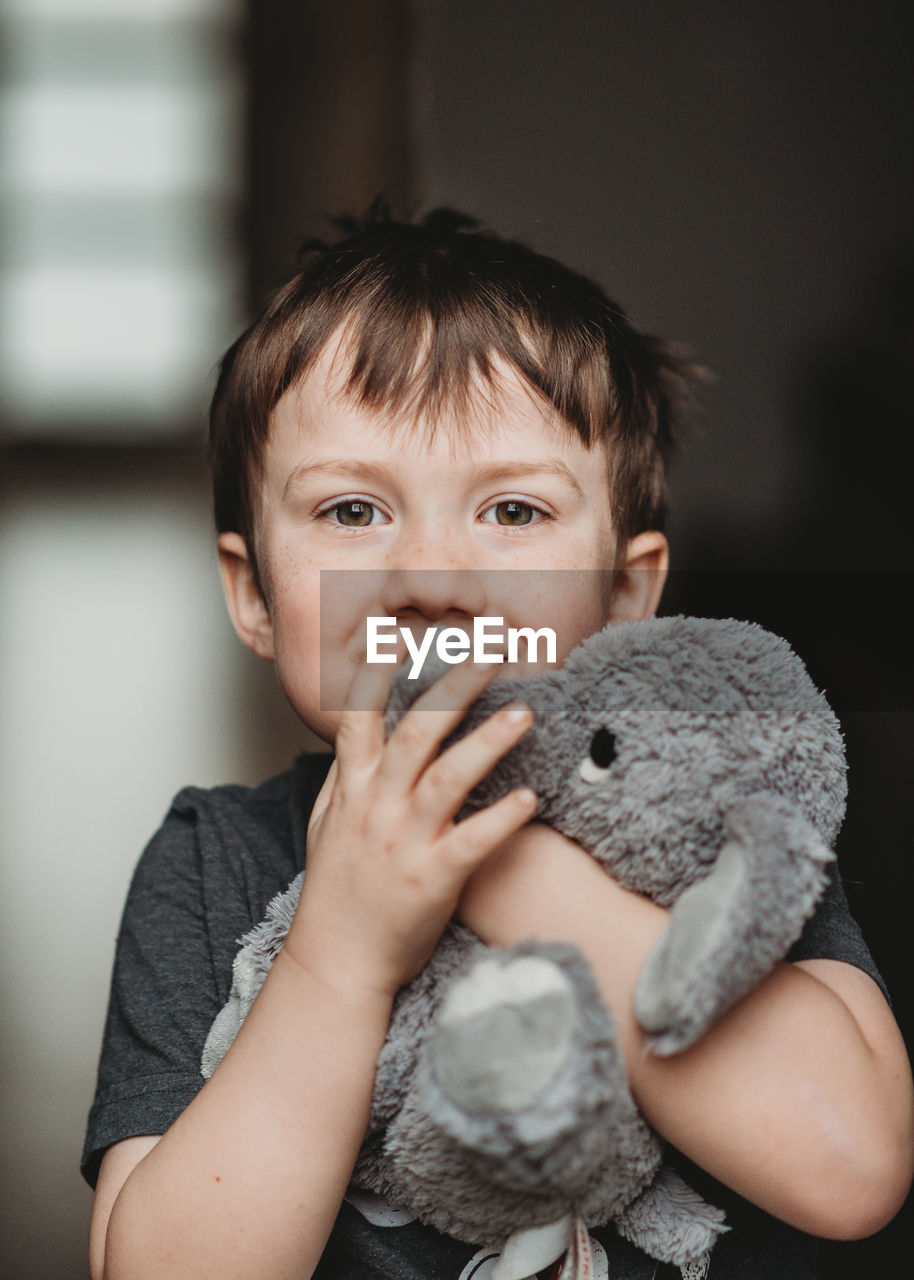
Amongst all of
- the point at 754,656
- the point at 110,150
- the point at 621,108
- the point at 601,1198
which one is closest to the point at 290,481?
the point at 754,656

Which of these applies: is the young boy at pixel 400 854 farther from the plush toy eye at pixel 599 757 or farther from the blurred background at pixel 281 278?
the blurred background at pixel 281 278

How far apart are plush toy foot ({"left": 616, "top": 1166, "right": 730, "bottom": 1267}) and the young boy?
0.12 feet

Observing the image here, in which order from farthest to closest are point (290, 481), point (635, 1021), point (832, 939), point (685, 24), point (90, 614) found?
point (90, 614) < point (685, 24) < point (290, 481) < point (832, 939) < point (635, 1021)

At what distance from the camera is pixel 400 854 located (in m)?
0.54

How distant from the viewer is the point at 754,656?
0.54 m

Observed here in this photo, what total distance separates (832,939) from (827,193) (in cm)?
94

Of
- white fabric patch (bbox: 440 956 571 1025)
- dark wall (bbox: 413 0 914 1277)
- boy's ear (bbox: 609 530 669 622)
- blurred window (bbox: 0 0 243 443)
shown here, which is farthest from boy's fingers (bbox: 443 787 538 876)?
blurred window (bbox: 0 0 243 443)

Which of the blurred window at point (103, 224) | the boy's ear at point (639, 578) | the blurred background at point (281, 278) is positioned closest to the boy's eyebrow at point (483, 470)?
the boy's ear at point (639, 578)

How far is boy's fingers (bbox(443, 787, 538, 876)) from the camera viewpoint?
1.68 ft

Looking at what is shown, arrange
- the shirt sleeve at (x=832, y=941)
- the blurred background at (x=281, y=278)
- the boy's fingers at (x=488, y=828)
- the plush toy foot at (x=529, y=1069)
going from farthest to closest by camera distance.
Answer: the blurred background at (x=281, y=278)
the shirt sleeve at (x=832, y=941)
the boy's fingers at (x=488, y=828)
the plush toy foot at (x=529, y=1069)

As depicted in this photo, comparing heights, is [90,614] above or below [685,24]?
below

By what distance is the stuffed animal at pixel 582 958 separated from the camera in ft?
1.31

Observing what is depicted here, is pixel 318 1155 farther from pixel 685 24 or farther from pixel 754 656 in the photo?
pixel 685 24

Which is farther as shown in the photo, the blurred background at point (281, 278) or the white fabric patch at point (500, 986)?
the blurred background at point (281, 278)
